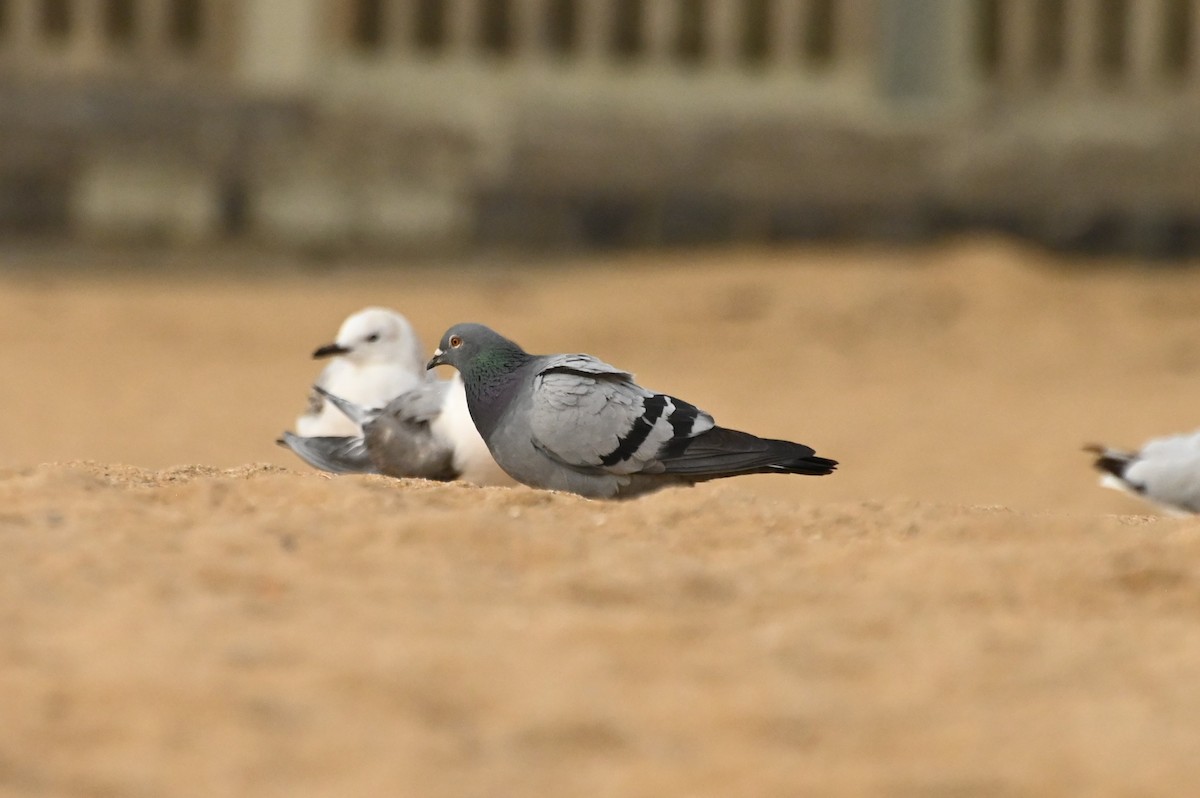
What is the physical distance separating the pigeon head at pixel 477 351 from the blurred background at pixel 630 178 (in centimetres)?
566

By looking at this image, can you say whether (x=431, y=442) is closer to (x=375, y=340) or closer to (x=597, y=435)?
(x=597, y=435)

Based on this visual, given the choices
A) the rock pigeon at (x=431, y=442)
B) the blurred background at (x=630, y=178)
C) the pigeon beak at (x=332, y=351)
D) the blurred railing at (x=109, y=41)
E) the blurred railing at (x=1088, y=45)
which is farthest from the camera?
the blurred railing at (x=1088, y=45)

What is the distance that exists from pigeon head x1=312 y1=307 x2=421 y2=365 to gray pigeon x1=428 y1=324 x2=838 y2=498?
1.36 m

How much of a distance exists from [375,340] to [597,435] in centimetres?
179

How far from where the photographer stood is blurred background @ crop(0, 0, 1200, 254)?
1163cm

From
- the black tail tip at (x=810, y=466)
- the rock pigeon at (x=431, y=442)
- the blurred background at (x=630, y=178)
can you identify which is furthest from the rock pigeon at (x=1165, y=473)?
A: the blurred background at (x=630, y=178)

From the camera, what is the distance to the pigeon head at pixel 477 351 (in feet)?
15.4

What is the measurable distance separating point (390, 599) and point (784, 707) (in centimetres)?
72

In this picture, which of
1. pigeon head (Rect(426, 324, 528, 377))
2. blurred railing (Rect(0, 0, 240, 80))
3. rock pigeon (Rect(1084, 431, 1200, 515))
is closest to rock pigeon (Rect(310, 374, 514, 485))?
pigeon head (Rect(426, 324, 528, 377))

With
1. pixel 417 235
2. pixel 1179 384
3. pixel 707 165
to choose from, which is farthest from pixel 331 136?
pixel 1179 384

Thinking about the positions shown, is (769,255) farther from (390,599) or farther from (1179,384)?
(390,599)

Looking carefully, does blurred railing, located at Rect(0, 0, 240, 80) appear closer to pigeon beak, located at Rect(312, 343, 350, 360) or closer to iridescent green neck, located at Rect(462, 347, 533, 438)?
pigeon beak, located at Rect(312, 343, 350, 360)

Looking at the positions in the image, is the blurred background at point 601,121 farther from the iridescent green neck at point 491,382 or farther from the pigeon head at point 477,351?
the iridescent green neck at point 491,382

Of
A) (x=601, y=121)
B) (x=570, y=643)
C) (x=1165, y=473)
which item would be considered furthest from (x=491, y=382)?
(x=601, y=121)
